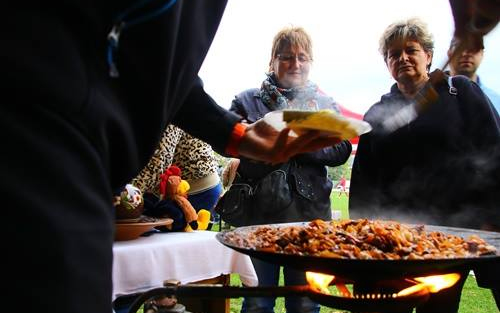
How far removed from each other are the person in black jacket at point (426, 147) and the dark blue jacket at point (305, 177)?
0.75ft

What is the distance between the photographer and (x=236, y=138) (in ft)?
4.74

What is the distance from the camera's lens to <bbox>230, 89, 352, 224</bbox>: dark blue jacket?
3.02m

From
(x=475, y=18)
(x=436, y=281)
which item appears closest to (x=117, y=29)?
(x=475, y=18)

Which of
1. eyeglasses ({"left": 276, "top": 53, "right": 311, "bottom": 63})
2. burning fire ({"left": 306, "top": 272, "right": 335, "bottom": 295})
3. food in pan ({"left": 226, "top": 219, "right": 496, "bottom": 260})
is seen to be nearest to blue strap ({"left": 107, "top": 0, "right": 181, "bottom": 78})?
food in pan ({"left": 226, "top": 219, "right": 496, "bottom": 260})

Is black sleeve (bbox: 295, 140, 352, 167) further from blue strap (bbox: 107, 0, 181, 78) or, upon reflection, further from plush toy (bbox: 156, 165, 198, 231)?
blue strap (bbox: 107, 0, 181, 78)

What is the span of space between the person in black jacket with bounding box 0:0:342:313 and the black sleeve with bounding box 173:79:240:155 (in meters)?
0.46

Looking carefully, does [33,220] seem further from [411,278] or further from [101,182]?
[411,278]

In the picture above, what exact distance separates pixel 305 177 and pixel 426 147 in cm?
75

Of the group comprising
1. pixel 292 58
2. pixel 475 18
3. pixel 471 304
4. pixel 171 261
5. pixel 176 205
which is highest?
pixel 292 58

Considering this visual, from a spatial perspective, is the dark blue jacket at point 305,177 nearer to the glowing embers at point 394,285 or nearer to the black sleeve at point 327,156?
the black sleeve at point 327,156

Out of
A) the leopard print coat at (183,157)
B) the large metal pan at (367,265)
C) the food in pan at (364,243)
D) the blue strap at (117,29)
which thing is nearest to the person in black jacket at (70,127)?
the blue strap at (117,29)

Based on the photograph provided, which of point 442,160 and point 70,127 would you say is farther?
point 442,160

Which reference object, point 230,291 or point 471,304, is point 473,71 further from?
point 471,304

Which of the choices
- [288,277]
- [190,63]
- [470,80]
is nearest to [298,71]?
[470,80]
